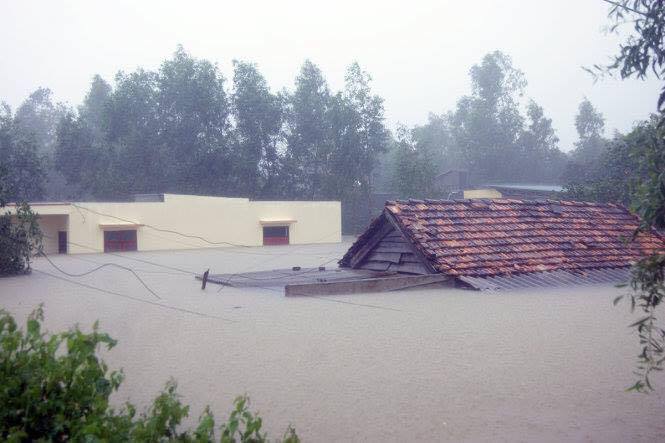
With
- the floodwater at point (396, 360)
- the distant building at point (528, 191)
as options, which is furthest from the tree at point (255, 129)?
the floodwater at point (396, 360)

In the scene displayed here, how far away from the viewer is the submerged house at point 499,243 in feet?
50.7

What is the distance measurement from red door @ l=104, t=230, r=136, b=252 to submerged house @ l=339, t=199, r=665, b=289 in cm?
2106

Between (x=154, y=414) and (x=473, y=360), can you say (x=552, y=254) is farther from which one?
(x=154, y=414)

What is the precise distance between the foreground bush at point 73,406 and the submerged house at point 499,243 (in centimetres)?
1098

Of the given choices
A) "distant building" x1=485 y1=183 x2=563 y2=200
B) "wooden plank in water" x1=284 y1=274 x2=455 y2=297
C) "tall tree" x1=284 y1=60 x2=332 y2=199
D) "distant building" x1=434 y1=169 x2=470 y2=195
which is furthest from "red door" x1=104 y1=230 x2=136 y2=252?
"distant building" x1=434 y1=169 x2=470 y2=195

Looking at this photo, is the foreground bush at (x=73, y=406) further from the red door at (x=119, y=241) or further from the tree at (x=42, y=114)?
the tree at (x=42, y=114)

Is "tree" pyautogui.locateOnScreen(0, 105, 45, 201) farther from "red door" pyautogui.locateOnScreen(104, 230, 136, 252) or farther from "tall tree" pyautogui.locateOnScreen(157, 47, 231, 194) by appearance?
"red door" pyautogui.locateOnScreen(104, 230, 136, 252)

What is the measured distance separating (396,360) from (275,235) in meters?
33.7

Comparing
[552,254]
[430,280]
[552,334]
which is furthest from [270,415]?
[552,254]

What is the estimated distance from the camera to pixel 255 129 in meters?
53.1

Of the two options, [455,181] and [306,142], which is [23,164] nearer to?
[306,142]

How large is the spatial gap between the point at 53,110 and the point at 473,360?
8162 centimetres

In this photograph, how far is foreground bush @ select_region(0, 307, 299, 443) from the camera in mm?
3980

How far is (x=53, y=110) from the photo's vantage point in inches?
3132
